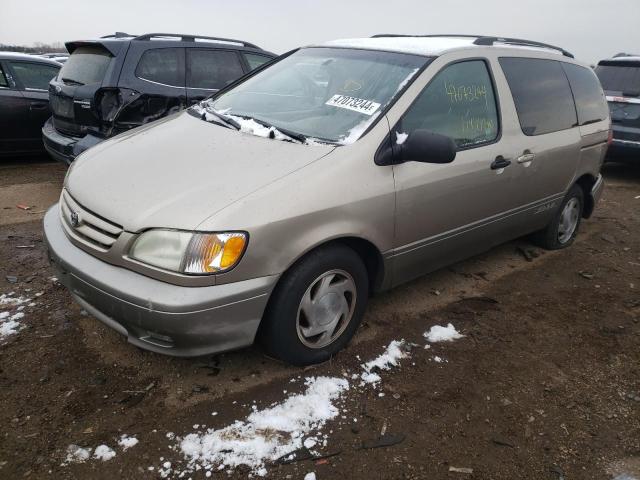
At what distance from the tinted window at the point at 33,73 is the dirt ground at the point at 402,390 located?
4002 mm

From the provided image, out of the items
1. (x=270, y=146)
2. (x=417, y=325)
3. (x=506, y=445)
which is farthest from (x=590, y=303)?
(x=270, y=146)

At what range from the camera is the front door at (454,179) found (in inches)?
114

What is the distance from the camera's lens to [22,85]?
6629 mm

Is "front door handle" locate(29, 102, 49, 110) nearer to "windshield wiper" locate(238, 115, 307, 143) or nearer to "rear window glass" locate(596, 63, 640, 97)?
"windshield wiper" locate(238, 115, 307, 143)

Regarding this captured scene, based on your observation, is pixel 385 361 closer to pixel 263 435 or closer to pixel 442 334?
pixel 442 334

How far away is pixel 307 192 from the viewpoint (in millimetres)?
2414

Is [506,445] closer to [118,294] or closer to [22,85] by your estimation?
[118,294]

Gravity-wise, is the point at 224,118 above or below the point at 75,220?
above

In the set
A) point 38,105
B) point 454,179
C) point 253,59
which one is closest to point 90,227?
point 454,179

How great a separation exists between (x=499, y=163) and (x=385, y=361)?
60.2 inches

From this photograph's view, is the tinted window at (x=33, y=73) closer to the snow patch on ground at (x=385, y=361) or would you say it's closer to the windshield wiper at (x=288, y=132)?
the windshield wiper at (x=288, y=132)

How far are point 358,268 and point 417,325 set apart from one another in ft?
2.44

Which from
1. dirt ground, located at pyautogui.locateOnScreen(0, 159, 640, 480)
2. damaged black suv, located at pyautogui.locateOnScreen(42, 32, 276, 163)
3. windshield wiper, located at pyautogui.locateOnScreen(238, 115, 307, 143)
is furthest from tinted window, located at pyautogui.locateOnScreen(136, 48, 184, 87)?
windshield wiper, located at pyautogui.locateOnScreen(238, 115, 307, 143)

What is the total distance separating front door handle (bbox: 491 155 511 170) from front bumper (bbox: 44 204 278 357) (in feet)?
5.83
